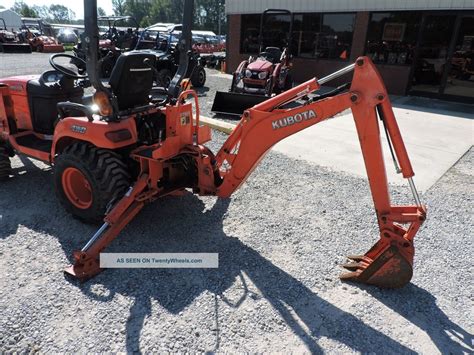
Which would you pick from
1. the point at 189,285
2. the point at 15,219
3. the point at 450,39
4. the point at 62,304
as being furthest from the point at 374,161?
the point at 450,39

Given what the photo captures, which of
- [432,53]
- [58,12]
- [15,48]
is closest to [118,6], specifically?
[15,48]

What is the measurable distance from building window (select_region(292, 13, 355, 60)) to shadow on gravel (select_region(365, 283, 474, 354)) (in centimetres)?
1100

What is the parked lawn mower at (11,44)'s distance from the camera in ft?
75.7

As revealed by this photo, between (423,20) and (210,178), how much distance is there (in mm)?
10185

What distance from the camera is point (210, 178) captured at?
3.54 metres

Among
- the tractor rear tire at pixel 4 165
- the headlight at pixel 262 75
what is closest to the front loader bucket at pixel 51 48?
the headlight at pixel 262 75

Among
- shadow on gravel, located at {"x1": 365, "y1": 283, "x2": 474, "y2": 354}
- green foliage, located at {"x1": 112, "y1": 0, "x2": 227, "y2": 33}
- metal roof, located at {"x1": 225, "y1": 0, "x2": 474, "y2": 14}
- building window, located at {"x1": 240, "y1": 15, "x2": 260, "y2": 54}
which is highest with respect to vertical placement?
green foliage, located at {"x1": 112, "y1": 0, "x2": 227, "y2": 33}

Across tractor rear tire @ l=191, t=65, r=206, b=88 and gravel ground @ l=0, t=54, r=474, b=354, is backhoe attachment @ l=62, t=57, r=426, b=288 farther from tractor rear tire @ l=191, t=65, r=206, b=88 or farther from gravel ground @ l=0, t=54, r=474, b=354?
tractor rear tire @ l=191, t=65, r=206, b=88

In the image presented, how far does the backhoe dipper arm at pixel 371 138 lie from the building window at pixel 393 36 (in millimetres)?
9952

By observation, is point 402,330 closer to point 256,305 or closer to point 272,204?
point 256,305

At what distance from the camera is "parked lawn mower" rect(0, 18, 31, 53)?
23062 millimetres

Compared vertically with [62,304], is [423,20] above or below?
above

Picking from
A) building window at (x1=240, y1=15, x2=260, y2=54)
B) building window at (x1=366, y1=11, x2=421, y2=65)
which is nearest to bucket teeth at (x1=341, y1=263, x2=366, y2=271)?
building window at (x1=366, y1=11, x2=421, y2=65)

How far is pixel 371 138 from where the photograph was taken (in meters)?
Answer: 2.74
